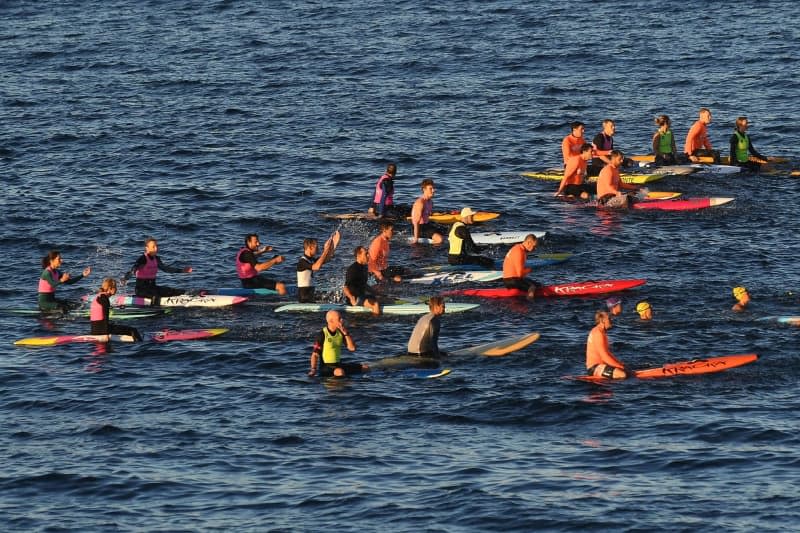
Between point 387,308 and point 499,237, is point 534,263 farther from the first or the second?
point 387,308

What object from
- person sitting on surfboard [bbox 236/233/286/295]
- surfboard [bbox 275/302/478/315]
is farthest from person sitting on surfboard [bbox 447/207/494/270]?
person sitting on surfboard [bbox 236/233/286/295]

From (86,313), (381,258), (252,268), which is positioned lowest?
(86,313)

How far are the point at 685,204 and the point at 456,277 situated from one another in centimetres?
988

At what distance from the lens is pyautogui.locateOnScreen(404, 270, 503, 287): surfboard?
3594 centimetres

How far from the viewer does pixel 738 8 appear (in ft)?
235

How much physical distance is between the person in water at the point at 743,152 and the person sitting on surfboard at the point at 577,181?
5.22 metres

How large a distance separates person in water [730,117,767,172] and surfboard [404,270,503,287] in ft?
43.4

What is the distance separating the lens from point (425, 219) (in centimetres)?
3928

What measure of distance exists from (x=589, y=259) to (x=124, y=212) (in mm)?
15328

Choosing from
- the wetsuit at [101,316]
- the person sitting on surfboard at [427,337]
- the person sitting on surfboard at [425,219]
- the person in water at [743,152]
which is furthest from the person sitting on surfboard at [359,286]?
the person in water at [743,152]

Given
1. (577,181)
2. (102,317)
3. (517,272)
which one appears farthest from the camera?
(577,181)

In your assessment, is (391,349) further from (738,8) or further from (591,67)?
(738,8)

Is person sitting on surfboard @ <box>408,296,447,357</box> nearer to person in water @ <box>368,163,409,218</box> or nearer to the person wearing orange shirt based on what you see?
person in water @ <box>368,163,409,218</box>

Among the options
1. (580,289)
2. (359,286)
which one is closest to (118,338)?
(359,286)
